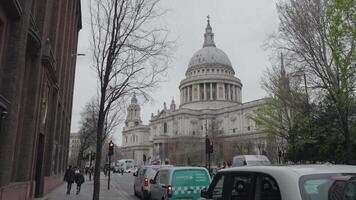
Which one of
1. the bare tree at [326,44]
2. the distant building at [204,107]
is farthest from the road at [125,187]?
the distant building at [204,107]

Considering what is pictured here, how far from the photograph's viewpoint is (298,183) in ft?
12.3

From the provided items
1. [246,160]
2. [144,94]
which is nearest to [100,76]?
[144,94]

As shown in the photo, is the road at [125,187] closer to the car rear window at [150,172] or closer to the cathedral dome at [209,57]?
the car rear window at [150,172]

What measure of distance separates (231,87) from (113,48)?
10745 cm

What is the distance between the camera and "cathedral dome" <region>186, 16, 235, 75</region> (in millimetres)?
118625

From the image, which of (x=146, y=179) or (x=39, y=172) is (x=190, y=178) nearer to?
(x=146, y=179)

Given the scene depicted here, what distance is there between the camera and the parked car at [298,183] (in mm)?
3617

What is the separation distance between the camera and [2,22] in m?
9.89

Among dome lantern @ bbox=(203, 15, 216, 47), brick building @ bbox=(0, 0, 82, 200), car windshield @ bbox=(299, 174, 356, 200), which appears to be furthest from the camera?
dome lantern @ bbox=(203, 15, 216, 47)

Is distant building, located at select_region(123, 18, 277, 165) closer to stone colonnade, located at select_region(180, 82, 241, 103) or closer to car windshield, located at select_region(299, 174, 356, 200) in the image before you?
stone colonnade, located at select_region(180, 82, 241, 103)

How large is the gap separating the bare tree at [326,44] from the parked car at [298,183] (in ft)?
46.3

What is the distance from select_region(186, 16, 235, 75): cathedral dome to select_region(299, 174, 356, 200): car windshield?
11461cm

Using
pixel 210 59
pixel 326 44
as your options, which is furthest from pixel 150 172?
pixel 210 59

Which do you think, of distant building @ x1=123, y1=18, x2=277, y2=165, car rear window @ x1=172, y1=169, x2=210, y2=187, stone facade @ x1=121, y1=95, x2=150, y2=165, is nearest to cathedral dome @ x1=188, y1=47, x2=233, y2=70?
distant building @ x1=123, y1=18, x2=277, y2=165
